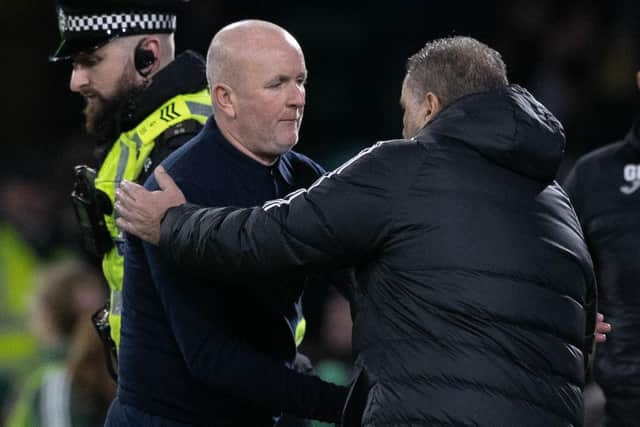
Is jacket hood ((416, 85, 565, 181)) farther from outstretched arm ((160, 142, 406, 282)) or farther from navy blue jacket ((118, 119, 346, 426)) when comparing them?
navy blue jacket ((118, 119, 346, 426))

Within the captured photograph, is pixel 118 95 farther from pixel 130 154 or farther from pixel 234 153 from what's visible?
pixel 234 153

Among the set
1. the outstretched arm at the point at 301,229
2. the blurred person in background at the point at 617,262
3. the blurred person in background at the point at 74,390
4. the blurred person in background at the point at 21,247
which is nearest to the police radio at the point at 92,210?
the outstretched arm at the point at 301,229

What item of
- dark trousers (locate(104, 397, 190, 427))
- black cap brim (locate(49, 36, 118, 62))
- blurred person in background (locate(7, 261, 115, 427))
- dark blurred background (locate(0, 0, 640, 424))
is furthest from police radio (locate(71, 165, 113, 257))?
dark blurred background (locate(0, 0, 640, 424))

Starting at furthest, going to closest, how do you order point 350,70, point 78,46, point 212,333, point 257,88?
point 350,70 < point 78,46 < point 257,88 < point 212,333

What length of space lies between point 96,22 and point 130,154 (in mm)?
423

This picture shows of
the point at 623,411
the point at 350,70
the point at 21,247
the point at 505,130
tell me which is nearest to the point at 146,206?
the point at 505,130

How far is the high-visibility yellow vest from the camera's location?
4188mm

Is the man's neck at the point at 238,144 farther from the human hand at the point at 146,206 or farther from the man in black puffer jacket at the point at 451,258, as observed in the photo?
the man in black puffer jacket at the point at 451,258

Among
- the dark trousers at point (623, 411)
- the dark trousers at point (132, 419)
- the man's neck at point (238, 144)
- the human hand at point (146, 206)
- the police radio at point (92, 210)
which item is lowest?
the dark trousers at point (623, 411)

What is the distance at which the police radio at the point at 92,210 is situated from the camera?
4270 millimetres

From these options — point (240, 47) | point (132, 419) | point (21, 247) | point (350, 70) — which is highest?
point (240, 47)

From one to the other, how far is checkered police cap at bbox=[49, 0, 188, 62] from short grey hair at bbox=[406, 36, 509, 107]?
3.94 ft

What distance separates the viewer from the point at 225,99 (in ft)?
12.2

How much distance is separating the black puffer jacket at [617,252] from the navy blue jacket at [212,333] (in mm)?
1062
